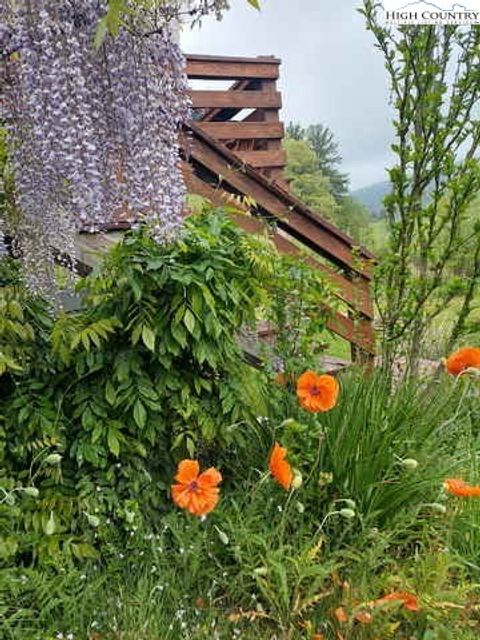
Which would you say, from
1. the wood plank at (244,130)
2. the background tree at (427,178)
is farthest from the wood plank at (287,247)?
the wood plank at (244,130)

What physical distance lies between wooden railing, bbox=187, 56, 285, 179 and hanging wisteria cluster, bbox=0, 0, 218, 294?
1451 millimetres

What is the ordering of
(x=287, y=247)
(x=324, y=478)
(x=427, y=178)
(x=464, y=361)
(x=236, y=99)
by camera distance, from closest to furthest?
(x=324, y=478) → (x=464, y=361) → (x=287, y=247) → (x=427, y=178) → (x=236, y=99)

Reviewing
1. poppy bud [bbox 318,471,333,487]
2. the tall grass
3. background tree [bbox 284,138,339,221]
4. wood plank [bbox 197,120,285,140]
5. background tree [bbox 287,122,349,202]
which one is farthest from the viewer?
background tree [bbox 287,122,349,202]

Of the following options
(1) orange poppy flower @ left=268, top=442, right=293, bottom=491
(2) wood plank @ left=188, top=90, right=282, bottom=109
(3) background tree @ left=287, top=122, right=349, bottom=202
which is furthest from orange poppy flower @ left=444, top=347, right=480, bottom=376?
(3) background tree @ left=287, top=122, right=349, bottom=202

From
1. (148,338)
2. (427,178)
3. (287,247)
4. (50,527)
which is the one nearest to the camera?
(50,527)

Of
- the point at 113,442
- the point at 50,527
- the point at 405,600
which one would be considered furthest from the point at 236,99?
the point at 405,600

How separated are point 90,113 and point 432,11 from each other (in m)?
1.93

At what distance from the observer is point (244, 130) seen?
305cm

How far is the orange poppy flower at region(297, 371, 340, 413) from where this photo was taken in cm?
180

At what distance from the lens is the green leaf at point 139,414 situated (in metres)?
1.75

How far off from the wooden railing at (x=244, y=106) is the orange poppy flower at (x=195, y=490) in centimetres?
176

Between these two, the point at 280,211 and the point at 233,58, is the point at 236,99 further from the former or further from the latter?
the point at 280,211

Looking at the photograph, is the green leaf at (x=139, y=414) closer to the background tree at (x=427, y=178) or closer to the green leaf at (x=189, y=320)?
the green leaf at (x=189, y=320)

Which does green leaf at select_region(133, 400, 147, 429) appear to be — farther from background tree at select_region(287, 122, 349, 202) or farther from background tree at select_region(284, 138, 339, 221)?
background tree at select_region(287, 122, 349, 202)
